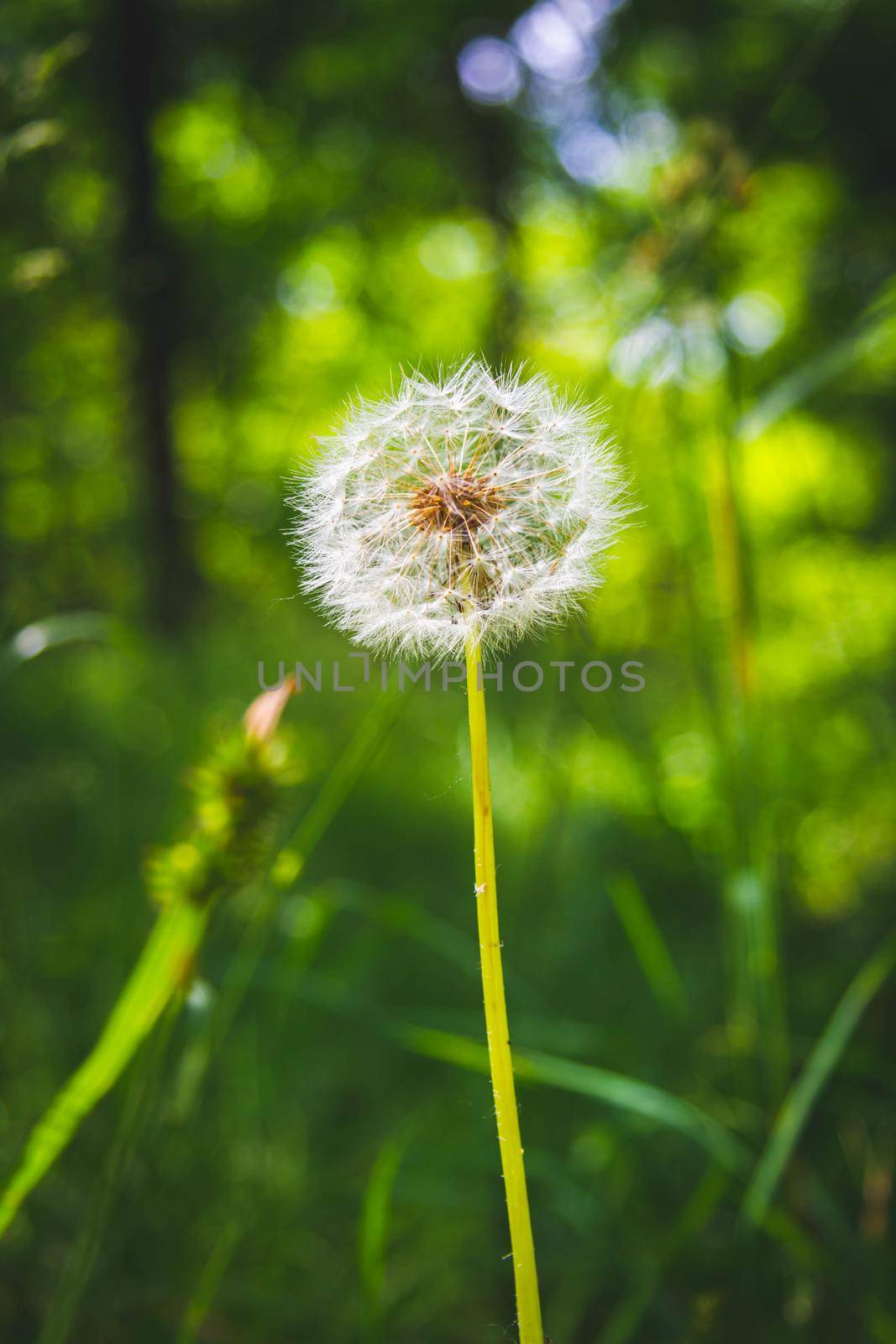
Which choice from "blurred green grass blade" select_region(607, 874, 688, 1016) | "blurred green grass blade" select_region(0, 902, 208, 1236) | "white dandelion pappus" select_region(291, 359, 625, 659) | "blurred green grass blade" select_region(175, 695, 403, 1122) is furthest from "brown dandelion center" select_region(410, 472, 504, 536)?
"blurred green grass blade" select_region(607, 874, 688, 1016)

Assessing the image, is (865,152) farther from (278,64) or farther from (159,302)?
(159,302)

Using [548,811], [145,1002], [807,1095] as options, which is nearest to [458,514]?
[145,1002]

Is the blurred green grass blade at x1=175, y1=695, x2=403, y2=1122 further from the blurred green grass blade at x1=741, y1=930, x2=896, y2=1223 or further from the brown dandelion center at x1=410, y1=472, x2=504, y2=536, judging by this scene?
the blurred green grass blade at x1=741, y1=930, x2=896, y2=1223

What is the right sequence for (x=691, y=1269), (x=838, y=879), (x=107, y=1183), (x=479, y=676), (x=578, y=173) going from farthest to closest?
1. (x=578, y=173)
2. (x=838, y=879)
3. (x=691, y=1269)
4. (x=107, y=1183)
5. (x=479, y=676)

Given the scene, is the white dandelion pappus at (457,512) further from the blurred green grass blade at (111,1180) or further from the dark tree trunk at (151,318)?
the dark tree trunk at (151,318)

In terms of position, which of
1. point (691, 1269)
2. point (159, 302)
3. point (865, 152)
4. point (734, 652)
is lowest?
point (691, 1269)

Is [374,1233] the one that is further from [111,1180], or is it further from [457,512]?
[457,512]

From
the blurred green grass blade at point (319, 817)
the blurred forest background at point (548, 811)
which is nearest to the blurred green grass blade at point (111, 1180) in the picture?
the blurred forest background at point (548, 811)

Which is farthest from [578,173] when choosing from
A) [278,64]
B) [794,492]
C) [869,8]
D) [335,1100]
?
[278,64]
